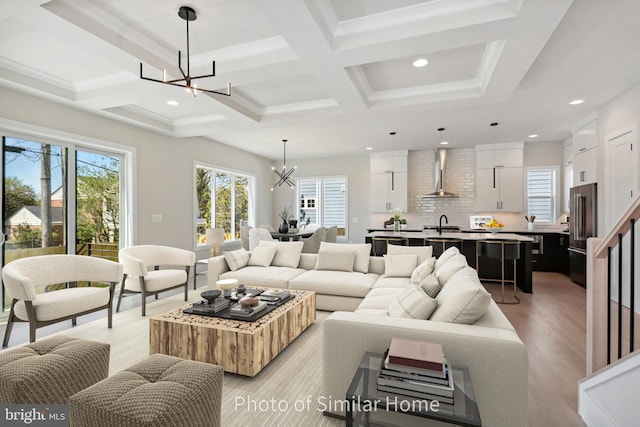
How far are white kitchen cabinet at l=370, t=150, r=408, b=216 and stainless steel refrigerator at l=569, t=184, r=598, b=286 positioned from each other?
338 cm

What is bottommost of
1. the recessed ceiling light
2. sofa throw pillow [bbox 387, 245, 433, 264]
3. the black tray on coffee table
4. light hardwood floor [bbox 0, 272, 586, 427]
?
light hardwood floor [bbox 0, 272, 586, 427]

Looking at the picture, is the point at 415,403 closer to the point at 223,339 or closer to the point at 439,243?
the point at 223,339

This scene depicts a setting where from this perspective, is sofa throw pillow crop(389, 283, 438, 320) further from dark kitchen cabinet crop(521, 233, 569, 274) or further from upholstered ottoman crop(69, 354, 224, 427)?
dark kitchen cabinet crop(521, 233, 569, 274)

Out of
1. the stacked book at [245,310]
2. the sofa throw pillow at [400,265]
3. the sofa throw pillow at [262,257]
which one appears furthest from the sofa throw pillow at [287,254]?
the stacked book at [245,310]

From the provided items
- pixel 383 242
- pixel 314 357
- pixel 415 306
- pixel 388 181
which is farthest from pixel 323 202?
pixel 415 306

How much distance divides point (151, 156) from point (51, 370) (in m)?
4.47

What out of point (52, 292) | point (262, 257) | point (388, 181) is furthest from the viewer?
point (388, 181)

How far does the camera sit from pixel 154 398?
133 centimetres

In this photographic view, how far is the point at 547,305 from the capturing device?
4191 millimetres

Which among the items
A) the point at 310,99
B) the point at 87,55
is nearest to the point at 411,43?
the point at 310,99

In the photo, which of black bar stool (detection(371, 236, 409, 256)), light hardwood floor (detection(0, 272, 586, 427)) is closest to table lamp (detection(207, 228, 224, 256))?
light hardwood floor (detection(0, 272, 586, 427))

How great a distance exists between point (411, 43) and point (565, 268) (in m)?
6.13

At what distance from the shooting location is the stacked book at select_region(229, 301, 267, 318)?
2.63 metres

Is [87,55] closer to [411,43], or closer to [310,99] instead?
[310,99]
